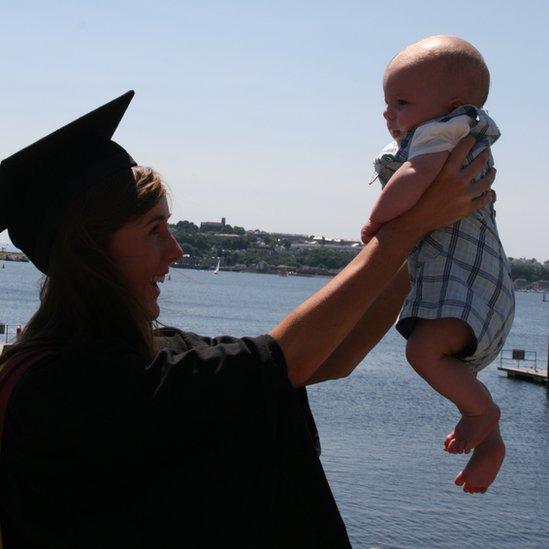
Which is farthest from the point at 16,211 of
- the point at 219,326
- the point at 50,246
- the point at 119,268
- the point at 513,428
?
the point at 219,326

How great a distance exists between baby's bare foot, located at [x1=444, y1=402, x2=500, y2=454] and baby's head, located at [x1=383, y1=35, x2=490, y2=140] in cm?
77

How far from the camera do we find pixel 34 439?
2379 mm

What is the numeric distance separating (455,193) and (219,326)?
79559mm

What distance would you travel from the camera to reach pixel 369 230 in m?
2.66

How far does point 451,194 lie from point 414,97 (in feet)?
1.06

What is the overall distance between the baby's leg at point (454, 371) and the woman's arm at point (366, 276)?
0.30m

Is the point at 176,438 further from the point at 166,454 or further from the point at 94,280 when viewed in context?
the point at 94,280

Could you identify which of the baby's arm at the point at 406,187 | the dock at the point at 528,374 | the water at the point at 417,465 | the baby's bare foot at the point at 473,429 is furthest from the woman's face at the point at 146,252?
the dock at the point at 528,374

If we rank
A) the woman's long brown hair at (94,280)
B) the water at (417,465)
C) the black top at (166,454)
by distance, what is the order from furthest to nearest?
1. the water at (417,465)
2. the woman's long brown hair at (94,280)
3. the black top at (166,454)

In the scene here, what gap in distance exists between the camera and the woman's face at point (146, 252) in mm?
2614

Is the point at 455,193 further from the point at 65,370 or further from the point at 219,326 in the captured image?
the point at 219,326

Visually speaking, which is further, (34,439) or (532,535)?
(532,535)

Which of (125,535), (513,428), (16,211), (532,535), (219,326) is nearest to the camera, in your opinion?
(125,535)

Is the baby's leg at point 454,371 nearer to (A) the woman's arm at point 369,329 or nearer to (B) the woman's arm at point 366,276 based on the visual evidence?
(A) the woman's arm at point 369,329
